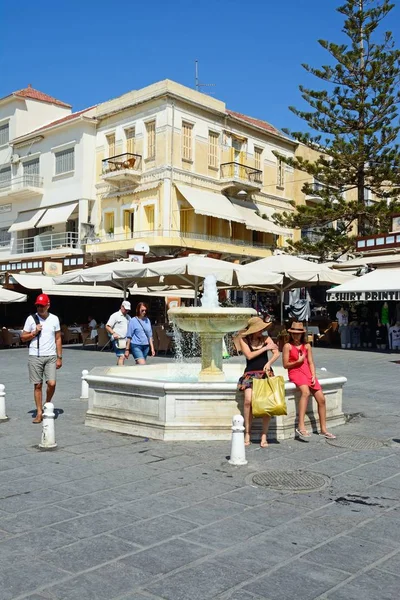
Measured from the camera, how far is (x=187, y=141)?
32.8m

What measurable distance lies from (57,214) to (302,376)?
2944 cm

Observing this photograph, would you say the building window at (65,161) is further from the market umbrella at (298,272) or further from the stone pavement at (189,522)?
the stone pavement at (189,522)

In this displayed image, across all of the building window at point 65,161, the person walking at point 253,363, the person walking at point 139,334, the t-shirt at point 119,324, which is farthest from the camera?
the building window at point 65,161

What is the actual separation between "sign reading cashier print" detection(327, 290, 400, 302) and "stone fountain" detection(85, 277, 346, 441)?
12.1 m

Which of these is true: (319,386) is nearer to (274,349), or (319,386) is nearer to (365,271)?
(274,349)

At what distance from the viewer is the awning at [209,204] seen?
1249 inches

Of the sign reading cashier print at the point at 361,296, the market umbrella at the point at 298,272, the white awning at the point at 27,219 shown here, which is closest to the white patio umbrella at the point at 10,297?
the market umbrella at the point at 298,272

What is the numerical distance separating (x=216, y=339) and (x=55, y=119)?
112ft

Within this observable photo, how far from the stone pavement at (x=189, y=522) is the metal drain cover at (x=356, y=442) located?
0.12 m

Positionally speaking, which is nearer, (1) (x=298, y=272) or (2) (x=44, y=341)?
(2) (x=44, y=341)

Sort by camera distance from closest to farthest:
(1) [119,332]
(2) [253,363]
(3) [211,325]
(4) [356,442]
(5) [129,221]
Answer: (2) [253,363], (4) [356,442], (3) [211,325], (1) [119,332], (5) [129,221]

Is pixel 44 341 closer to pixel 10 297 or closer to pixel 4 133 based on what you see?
pixel 10 297

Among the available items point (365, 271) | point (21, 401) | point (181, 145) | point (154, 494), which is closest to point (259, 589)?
point (154, 494)

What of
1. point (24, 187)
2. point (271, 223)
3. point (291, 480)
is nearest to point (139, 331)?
point (291, 480)
